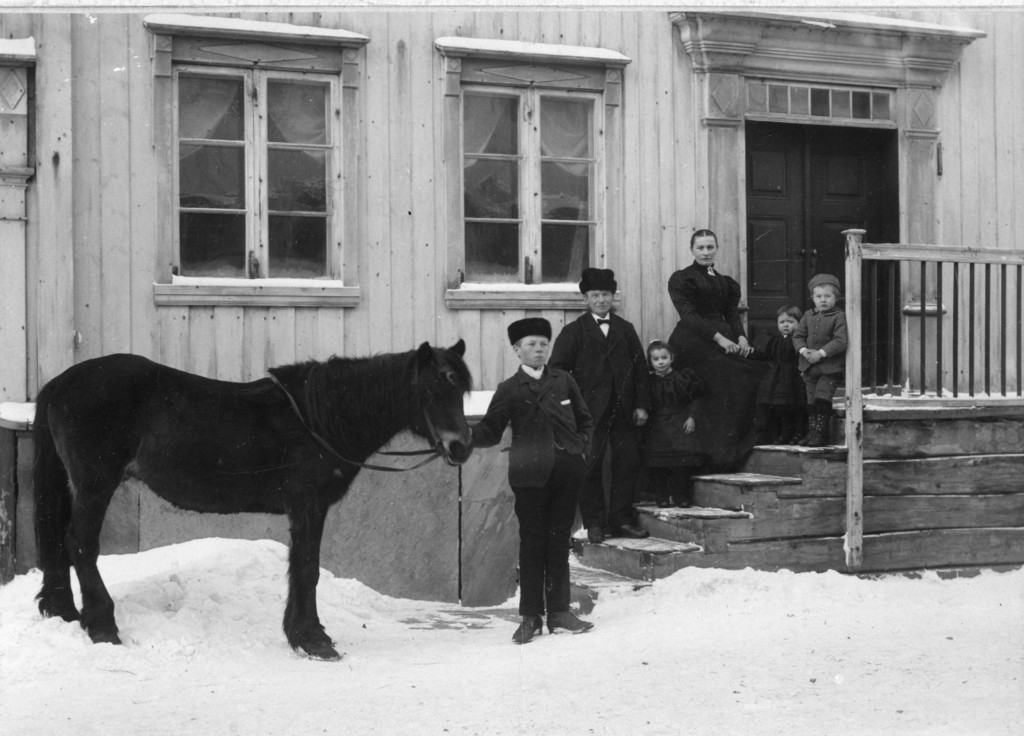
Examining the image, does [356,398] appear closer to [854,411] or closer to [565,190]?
[565,190]

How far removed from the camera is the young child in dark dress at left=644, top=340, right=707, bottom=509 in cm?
788

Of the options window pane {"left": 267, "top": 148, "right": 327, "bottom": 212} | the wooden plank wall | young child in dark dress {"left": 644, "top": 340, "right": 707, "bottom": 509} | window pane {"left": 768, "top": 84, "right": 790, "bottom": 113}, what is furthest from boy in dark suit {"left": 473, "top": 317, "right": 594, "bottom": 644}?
the wooden plank wall

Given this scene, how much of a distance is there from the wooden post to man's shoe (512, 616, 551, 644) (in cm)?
237

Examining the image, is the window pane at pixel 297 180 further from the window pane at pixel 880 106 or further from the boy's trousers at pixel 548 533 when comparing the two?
the window pane at pixel 880 106

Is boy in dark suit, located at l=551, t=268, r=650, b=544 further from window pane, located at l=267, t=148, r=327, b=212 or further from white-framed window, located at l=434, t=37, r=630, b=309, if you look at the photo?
window pane, located at l=267, t=148, r=327, b=212

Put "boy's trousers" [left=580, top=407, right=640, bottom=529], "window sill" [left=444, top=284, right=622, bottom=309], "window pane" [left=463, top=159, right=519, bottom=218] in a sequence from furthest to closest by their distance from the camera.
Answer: "window pane" [left=463, top=159, right=519, bottom=218] < "window sill" [left=444, top=284, right=622, bottom=309] < "boy's trousers" [left=580, top=407, right=640, bottom=529]

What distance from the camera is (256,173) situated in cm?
773

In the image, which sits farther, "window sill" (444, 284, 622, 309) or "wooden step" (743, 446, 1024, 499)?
"window sill" (444, 284, 622, 309)

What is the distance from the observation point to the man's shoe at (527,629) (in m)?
6.36

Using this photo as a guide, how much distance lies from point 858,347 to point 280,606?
12.9ft

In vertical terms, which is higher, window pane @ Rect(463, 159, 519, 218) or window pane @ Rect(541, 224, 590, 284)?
window pane @ Rect(463, 159, 519, 218)

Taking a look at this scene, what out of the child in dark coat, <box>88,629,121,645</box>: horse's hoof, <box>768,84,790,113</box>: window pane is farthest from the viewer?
<box>768,84,790,113</box>: window pane

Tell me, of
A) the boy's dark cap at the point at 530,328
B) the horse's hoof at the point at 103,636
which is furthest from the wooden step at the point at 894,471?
the horse's hoof at the point at 103,636

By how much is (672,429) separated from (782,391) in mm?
796
